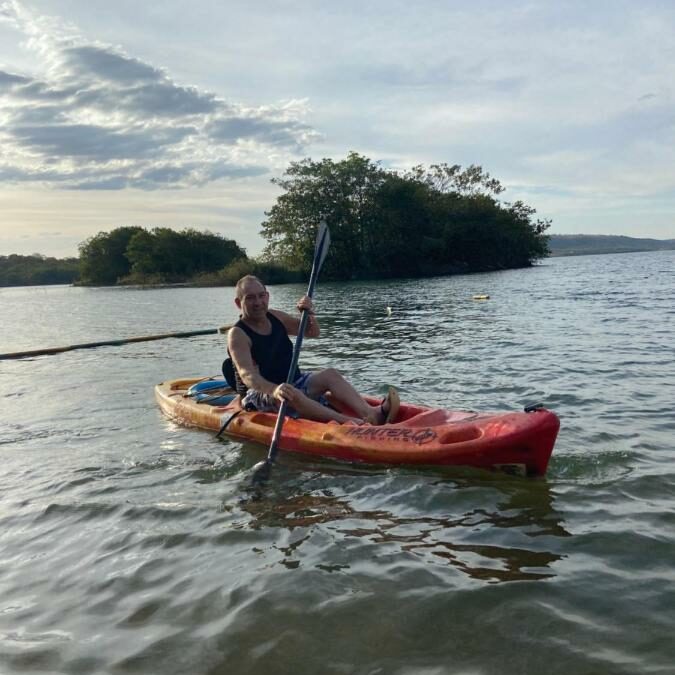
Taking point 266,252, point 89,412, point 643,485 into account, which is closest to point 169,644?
point 643,485

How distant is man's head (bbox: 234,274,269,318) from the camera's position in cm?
585

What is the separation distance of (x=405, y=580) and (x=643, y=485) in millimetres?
2049

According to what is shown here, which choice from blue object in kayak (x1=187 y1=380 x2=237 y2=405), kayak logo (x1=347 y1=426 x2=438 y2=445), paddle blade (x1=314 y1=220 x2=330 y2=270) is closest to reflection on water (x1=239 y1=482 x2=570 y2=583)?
kayak logo (x1=347 y1=426 x2=438 y2=445)

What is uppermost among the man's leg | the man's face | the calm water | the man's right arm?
the man's face

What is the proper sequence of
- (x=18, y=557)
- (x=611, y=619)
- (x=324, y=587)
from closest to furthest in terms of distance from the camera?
(x=611, y=619) → (x=324, y=587) → (x=18, y=557)

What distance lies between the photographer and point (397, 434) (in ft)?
16.9

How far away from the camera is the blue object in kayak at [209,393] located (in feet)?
23.5

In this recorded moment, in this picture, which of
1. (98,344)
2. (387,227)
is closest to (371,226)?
(387,227)

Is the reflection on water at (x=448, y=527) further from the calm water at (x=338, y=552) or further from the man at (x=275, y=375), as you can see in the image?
the man at (x=275, y=375)

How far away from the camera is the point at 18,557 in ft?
12.6

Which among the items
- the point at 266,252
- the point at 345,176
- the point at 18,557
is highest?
the point at 345,176

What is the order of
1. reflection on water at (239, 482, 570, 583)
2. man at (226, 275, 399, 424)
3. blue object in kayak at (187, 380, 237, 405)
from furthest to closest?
blue object in kayak at (187, 380, 237, 405) → man at (226, 275, 399, 424) → reflection on water at (239, 482, 570, 583)

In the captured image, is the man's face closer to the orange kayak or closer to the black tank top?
the black tank top

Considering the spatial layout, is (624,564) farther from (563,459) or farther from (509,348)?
(509,348)
